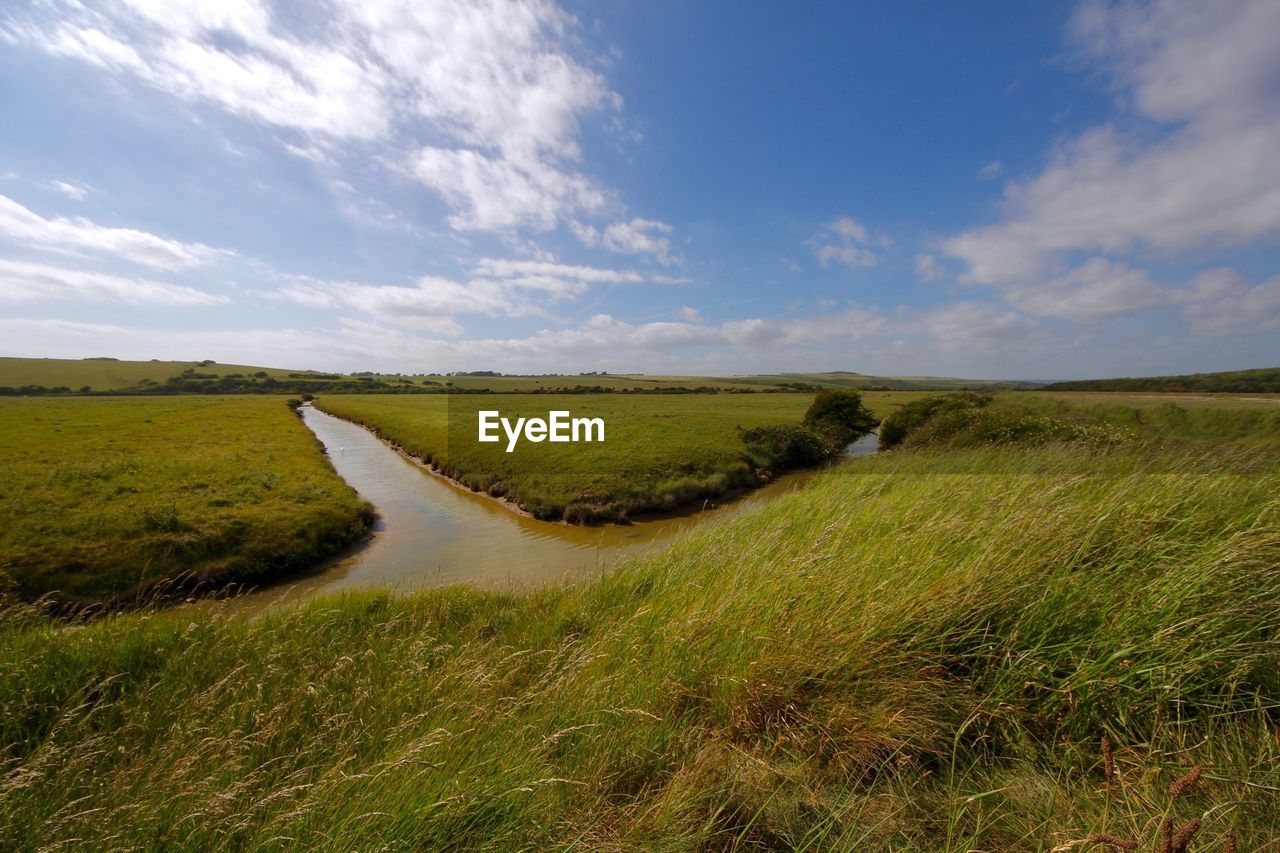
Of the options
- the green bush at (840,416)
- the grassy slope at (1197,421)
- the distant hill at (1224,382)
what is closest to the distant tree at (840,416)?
the green bush at (840,416)

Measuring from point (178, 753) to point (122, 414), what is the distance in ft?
196

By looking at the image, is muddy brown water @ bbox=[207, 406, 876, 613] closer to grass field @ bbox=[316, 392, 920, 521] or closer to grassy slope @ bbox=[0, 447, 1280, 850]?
grass field @ bbox=[316, 392, 920, 521]

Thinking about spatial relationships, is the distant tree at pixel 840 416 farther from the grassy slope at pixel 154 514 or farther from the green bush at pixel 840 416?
the grassy slope at pixel 154 514

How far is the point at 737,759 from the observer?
3182 millimetres

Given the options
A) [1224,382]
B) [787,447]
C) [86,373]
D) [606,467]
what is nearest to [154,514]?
[606,467]

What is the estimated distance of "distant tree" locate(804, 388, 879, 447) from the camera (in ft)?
128

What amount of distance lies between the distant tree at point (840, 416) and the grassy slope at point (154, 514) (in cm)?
3508

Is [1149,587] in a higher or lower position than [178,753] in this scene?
higher

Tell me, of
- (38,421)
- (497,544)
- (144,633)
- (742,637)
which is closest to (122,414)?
(38,421)

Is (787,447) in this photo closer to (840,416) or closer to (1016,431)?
(1016,431)

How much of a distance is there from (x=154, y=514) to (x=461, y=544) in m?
8.50

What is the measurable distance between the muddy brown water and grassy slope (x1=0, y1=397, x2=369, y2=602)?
134cm

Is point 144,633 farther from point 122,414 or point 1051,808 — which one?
point 122,414

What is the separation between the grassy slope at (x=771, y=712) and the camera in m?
2.52
